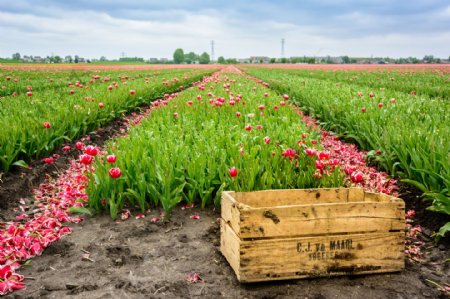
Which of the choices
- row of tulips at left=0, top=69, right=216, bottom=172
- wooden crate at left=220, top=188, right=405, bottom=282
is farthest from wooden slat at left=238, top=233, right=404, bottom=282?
row of tulips at left=0, top=69, right=216, bottom=172

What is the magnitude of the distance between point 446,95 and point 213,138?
10.1 metres

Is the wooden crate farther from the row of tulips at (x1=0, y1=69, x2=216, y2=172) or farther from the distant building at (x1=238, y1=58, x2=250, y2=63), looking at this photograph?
the distant building at (x1=238, y1=58, x2=250, y2=63)

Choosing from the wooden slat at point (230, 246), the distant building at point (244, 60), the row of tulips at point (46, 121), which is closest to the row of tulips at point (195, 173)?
the wooden slat at point (230, 246)

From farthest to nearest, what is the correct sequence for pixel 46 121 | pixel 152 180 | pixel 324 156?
pixel 46 121 < pixel 152 180 < pixel 324 156

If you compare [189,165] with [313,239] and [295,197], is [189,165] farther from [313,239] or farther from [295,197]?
[313,239]

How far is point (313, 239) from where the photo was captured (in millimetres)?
3016

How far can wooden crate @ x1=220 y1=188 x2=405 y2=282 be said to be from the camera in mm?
2936

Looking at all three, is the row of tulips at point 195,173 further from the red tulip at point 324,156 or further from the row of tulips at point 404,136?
the row of tulips at point 404,136

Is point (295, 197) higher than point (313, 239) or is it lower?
higher

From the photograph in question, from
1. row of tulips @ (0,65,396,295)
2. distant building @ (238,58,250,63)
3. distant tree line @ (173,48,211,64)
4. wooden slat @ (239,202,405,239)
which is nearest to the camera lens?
wooden slat @ (239,202,405,239)

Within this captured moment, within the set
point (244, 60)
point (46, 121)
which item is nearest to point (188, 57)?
point (244, 60)

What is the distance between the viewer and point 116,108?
34.2ft

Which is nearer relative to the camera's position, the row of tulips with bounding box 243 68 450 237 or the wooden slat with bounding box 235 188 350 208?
the wooden slat with bounding box 235 188 350 208

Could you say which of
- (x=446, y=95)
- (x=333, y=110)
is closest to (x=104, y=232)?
(x=333, y=110)
